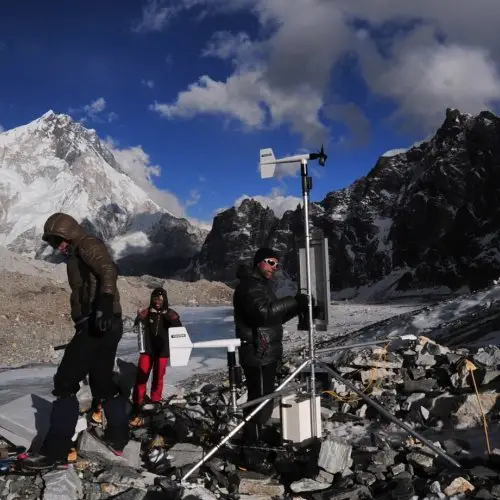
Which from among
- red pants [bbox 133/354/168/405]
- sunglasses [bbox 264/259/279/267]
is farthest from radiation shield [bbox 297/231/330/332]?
red pants [bbox 133/354/168/405]

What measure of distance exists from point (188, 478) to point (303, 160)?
116 inches

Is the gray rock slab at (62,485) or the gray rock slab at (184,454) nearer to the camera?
the gray rock slab at (62,485)

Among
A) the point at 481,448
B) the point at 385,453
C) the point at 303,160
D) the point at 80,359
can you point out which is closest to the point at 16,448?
the point at 80,359

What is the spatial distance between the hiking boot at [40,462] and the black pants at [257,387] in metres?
1.60

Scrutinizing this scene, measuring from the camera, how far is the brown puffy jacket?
4.43 metres

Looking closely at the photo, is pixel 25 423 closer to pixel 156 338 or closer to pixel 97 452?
pixel 97 452

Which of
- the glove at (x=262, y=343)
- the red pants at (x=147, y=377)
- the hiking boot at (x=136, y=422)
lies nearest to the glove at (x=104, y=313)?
the glove at (x=262, y=343)

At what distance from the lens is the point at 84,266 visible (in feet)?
15.0

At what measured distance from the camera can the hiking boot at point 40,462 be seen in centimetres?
420

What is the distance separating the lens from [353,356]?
22.9 ft

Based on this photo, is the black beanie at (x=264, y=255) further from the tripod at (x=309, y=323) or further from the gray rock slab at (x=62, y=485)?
the gray rock slab at (x=62, y=485)

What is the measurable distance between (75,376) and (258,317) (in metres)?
1.66

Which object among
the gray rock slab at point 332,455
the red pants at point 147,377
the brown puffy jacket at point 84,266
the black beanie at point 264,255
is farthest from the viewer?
the red pants at point 147,377

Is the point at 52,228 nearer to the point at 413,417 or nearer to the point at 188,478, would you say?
the point at 188,478
